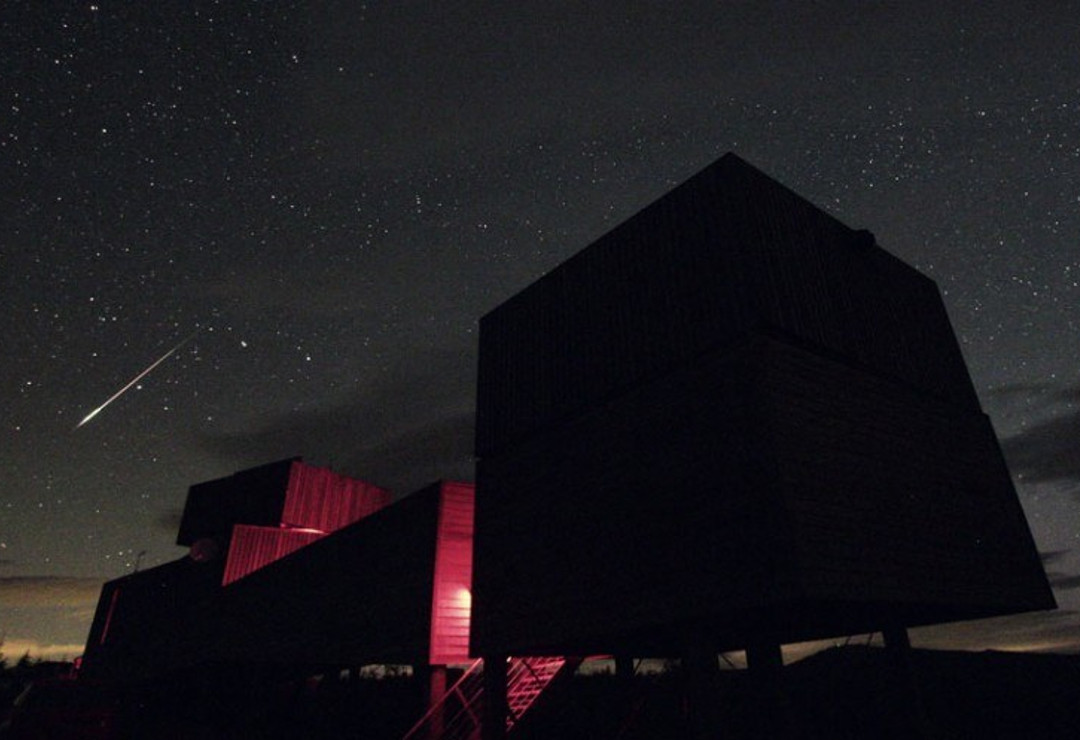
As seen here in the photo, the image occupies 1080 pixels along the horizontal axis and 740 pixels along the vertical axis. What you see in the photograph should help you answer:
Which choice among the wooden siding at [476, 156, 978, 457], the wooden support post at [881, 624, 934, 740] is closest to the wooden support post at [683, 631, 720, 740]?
the wooden siding at [476, 156, 978, 457]

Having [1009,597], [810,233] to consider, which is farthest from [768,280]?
[1009,597]

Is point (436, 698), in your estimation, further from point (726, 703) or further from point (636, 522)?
point (726, 703)

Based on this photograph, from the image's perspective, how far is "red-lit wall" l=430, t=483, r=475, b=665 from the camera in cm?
1670

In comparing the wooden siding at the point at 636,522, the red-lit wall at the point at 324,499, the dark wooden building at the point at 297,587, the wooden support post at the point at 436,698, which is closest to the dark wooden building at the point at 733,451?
the wooden siding at the point at 636,522

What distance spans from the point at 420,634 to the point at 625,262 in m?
10.5

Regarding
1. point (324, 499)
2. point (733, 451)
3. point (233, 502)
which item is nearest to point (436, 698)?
point (733, 451)

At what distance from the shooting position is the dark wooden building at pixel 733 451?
11.1m

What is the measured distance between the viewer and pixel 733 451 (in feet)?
37.0

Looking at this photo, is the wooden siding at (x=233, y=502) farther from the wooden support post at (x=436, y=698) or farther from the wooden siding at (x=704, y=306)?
the wooden siding at (x=704, y=306)

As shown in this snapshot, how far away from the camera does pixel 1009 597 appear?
14258 millimetres

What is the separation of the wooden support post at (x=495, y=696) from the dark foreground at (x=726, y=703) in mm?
7366

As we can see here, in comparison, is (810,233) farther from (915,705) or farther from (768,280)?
(915,705)

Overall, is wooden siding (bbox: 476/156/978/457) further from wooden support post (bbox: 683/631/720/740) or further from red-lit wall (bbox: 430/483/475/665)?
wooden support post (bbox: 683/631/720/740)

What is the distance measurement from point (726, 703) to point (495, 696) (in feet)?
37.9
